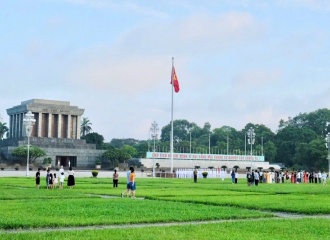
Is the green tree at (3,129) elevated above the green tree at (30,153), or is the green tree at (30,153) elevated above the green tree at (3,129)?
the green tree at (3,129)

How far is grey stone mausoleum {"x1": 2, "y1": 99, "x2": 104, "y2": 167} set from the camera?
96625mm

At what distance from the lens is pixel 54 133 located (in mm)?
108250

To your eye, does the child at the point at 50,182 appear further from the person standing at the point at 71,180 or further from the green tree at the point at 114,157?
the green tree at the point at 114,157

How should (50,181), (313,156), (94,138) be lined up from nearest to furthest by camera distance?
1. (50,181)
2. (313,156)
3. (94,138)

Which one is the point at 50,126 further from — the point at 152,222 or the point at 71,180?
the point at 152,222

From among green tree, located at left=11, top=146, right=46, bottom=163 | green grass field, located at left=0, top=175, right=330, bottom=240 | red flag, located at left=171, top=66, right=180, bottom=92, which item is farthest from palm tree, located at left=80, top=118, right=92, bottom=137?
green grass field, located at left=0, top=175, right=330, bottom=240

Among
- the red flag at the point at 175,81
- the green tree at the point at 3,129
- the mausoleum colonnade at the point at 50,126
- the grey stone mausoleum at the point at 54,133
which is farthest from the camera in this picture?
the green tree at the point at 3,129

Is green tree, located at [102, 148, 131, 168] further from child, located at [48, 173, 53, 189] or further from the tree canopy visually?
child, located at [48, 173, 53, 189]

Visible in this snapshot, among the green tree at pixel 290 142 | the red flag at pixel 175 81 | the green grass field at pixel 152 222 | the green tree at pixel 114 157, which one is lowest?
the green grass field at pixel 152 222

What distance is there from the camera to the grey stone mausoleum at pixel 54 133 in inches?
3804

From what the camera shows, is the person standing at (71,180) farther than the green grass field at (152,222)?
Yes

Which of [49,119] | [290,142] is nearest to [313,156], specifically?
[290,142]

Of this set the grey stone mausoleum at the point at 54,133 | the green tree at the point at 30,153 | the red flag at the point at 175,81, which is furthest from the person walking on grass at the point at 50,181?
the grey stone mausoleum at the point at 54,133

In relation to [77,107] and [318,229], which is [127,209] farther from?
[77,107]
